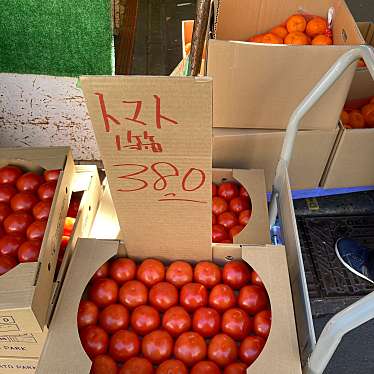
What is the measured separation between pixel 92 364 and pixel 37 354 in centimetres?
29

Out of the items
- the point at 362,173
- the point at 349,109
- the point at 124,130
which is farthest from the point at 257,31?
the point at 124,130

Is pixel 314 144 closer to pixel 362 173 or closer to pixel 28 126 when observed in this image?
pixel 362 173

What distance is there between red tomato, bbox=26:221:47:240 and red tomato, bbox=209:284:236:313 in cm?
55

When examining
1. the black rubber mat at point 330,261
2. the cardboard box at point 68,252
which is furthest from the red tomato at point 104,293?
the black rubber mat at point 330,261

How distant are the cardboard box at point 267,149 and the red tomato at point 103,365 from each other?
0.91m

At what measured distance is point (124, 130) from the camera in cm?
90

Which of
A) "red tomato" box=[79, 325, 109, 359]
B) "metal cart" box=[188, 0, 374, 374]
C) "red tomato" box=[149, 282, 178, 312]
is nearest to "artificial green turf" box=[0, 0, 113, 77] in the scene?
"metal cart" box=[188, 0, 374, 374]

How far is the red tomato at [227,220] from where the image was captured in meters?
1.48

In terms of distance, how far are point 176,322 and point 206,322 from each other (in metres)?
0.08

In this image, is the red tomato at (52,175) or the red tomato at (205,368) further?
the red tomato at (52,175)

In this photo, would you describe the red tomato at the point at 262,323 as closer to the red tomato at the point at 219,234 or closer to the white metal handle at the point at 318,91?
the red tomato at the point at 219,234

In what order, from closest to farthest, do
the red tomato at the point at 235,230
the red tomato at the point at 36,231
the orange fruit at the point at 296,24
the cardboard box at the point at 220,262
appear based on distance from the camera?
the cardboard box at the point at 220,262 < the red tomato at the point at 36,231 < the red tomato at the point at 235,230 < the orange fruit at the point at 296,24

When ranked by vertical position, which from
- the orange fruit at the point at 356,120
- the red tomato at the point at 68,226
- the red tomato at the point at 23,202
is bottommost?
the red tomato at the point at 68,226

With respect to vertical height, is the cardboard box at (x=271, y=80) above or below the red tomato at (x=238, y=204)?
above
